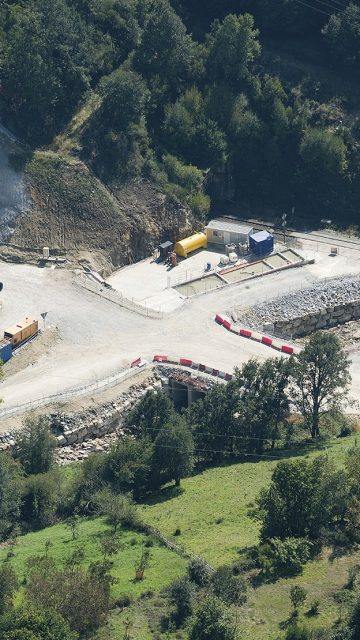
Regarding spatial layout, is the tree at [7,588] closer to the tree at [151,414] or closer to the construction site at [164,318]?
the construction site at [164,318]

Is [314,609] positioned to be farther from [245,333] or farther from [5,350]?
[245,333]

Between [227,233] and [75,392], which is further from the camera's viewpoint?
[227,233]

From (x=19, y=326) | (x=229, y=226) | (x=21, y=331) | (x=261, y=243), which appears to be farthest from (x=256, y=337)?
(x=19, y=326)

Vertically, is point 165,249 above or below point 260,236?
below

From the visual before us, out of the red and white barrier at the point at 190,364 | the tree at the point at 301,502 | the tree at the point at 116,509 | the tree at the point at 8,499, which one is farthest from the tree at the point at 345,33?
the tree at the point at 301,502

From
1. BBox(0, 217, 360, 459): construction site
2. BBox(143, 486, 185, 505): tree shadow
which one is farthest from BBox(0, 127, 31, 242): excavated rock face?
BBox(143, 486, 185, 505): tree shadow

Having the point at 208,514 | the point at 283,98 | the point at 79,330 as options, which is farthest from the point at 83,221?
the point at 208,514

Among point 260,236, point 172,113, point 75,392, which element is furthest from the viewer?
point 172,113
